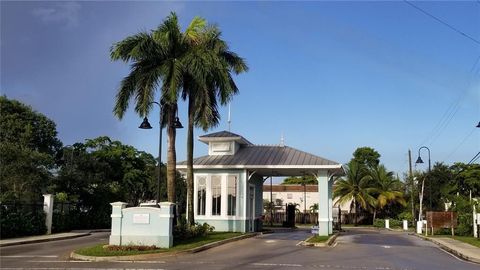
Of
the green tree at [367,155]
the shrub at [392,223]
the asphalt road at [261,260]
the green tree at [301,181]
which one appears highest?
the green tree at [367,155]

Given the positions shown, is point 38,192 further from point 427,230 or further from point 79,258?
point 427,230

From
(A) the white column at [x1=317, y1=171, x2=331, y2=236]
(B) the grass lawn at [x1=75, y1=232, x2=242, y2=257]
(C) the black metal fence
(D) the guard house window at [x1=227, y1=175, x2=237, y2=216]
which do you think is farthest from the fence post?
(A) the white column at [x1=317, y1=171, x2=331, y2=236]

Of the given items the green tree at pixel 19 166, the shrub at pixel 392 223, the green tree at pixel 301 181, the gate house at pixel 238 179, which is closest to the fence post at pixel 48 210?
the green tree at pixel 19 166

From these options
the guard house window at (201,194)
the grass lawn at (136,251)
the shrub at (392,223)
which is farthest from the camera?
the shrub at (392,223)

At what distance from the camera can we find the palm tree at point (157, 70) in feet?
82.8

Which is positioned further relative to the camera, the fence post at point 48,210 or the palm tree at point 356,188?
the palm tree at point 356,188

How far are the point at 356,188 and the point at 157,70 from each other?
45.1 meters

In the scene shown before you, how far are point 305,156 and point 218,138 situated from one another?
5.56 meters

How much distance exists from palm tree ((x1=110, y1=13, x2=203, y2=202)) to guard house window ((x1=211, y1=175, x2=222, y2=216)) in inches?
264

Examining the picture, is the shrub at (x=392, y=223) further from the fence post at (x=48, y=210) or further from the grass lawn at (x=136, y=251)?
the grass lawn at (x=136, y=251)

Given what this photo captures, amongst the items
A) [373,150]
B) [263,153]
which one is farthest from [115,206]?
[373,150]

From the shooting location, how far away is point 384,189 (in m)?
66.2

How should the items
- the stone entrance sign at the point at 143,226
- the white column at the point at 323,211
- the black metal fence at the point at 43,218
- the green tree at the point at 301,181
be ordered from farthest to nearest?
the green tree at the point at 301,181
the white column at the point at 323,211
the black metal fence at the point at 43,218
the stone entrance sign at the point at 143,226

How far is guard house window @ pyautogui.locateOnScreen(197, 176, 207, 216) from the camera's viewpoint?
1277 inches
